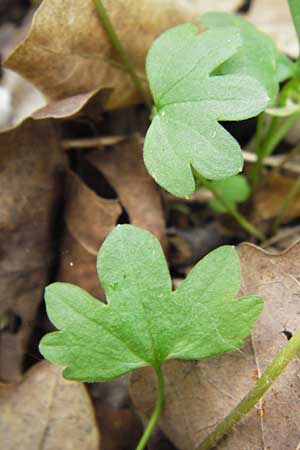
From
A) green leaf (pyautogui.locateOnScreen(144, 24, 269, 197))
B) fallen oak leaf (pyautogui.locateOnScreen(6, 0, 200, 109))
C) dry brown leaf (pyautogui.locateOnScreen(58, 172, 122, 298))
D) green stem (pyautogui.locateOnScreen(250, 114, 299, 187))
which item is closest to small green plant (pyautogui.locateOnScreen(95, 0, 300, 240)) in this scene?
green leaf (pyautogui.locateOnScreen(144, 24, 269, 197))

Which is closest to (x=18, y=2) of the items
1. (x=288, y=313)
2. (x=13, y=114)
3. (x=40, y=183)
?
(x=13, y=114)

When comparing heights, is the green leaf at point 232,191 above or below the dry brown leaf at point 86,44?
below

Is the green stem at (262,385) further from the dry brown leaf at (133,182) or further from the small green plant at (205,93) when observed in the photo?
the dry brown leaf at (133,182)

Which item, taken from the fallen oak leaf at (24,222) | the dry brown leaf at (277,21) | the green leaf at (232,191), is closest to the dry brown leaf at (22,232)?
the fallen oak leaf at (24,222)

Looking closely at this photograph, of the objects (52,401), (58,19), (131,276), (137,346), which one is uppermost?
(58,19)

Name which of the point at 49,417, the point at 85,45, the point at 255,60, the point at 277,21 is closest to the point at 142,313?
the point at 49,417

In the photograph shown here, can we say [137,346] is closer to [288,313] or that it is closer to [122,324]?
[122,324]
